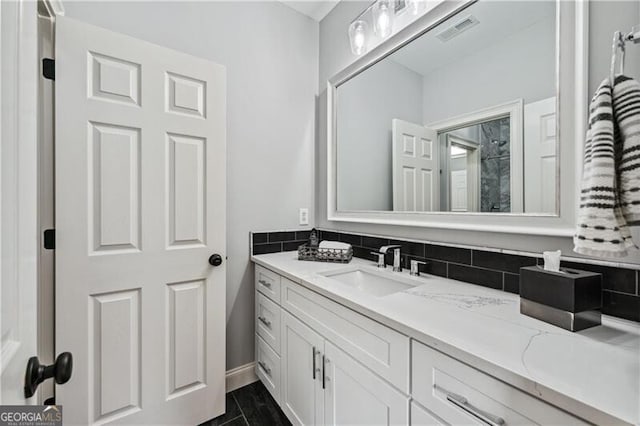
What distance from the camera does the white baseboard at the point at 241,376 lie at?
1832mm

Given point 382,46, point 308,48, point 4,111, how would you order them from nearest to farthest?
1. point 4,111
2. point 382,46
3. point 308,48

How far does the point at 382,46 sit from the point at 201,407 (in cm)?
228

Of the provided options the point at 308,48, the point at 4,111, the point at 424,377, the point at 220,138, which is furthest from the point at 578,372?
the point at 308,48

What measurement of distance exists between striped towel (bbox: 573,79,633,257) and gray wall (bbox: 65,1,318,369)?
5.46ft

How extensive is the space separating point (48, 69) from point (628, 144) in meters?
1.98

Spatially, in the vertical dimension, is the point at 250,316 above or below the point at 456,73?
below

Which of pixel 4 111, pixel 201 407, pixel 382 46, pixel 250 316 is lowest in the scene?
pixel 201 407

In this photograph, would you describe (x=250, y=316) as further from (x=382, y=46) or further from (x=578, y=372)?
(x=382, y=46)

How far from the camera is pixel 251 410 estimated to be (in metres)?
1.66

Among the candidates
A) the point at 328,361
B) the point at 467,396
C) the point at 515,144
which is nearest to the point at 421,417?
the point at 467,396

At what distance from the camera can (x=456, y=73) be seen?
52.7 inches

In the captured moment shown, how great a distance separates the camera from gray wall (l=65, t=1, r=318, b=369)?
175cm

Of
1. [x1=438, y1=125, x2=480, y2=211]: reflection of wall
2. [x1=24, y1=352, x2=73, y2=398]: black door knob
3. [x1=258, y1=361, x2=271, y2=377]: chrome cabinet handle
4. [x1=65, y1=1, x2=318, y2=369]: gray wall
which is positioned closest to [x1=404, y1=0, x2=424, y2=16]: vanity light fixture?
[x1=438, y1=125, x2=480, y2=211]: reflection of wall

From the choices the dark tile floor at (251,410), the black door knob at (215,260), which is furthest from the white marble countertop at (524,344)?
the dark tile floor at (251,410)
